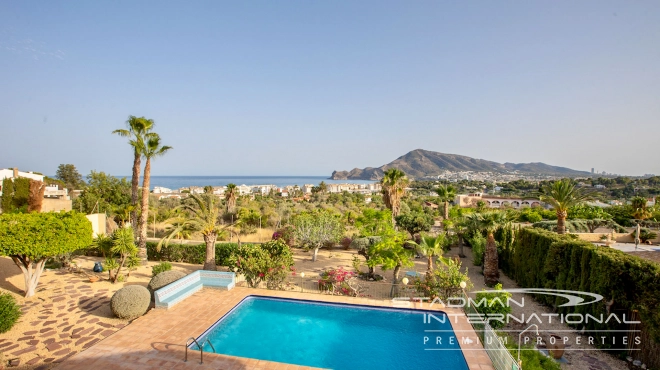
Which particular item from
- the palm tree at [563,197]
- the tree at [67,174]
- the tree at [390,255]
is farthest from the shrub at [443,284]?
the tree at [67,174]

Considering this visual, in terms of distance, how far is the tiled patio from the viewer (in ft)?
23.4

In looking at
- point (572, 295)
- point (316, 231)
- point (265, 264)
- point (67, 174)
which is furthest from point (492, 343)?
point (67, 174)

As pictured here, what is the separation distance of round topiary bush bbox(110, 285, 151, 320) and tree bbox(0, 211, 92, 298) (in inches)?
124

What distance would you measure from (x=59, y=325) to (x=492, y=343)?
38.9ft

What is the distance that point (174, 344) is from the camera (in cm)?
803

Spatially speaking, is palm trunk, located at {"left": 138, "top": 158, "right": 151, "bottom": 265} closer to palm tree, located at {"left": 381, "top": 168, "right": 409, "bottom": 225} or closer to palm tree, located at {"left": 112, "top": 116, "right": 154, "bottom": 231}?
palm tree, located at {"left": 112, "top": 116, "right": 154, "bottom": 231}

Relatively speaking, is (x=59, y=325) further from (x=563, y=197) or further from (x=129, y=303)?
(x=563, y=197)

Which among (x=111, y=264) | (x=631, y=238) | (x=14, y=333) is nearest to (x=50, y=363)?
(x=14, y=333)

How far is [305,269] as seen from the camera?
54.1 feet

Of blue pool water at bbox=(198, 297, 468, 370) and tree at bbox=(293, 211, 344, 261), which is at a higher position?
tree at bbox=(293, 211, 344, 261)

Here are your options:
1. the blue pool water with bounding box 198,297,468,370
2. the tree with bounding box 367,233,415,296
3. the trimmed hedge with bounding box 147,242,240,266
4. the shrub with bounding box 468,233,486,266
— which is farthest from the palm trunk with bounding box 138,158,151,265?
the shrub with bounding box 468,233,486,266

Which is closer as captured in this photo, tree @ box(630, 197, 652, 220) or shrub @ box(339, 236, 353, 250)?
shrub @ box(339, 236, 353, 250)

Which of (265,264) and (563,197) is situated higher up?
(563,197)

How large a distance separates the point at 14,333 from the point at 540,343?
14384 millimetres
